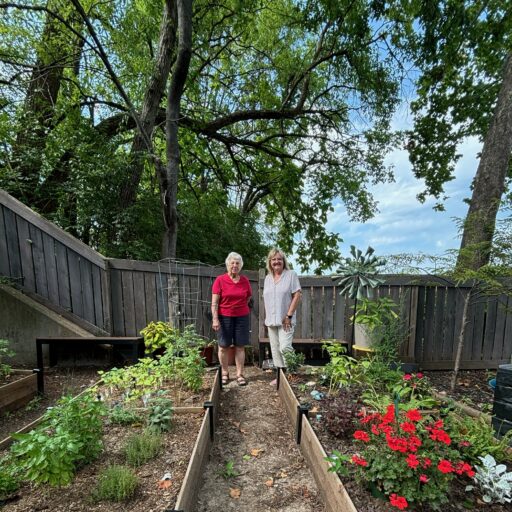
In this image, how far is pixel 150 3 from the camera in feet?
17.8

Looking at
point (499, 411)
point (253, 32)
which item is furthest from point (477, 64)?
point (499, 411)

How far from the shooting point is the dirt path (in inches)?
69.0

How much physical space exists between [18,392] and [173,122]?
4010mm

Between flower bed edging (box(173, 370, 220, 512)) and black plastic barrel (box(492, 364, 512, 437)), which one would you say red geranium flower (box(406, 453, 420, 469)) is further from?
black plastic barrel (box(492, 364, 512, 437))

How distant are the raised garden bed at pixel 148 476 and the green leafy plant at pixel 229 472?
0.56ft

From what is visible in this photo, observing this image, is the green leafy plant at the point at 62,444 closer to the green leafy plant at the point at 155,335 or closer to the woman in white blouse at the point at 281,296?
the green leafy plant at the point at 155,335

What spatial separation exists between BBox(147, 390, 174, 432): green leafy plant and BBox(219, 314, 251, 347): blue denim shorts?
114cm

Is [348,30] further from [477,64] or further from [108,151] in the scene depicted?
[108,151]

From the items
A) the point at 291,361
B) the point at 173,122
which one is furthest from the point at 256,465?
the point at 173,122

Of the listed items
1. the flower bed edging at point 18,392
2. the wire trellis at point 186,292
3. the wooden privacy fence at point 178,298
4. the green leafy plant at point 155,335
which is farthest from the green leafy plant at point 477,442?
the flower bed edging at point 18,392

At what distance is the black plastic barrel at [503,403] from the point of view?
7.17 feet

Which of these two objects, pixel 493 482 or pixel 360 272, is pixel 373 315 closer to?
pixel 360 272

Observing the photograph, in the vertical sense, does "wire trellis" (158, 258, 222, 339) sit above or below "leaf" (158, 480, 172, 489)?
above

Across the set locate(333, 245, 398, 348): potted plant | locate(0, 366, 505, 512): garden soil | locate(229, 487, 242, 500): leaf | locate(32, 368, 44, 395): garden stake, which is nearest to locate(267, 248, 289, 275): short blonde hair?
locate(333, 245, 398, 348): potted plant
